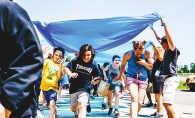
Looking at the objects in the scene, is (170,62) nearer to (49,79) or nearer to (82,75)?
(82,75)

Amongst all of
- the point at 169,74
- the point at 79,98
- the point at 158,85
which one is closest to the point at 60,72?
the point at 79,98

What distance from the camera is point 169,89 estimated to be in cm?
574

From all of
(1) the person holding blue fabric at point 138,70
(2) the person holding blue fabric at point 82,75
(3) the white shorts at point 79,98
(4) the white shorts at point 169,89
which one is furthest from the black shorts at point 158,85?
(3) the white shorts at point 79,98

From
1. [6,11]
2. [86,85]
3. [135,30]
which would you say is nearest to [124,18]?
[135,30]

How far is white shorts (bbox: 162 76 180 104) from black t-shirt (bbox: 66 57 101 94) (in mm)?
1441

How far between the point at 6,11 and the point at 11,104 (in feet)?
1.51

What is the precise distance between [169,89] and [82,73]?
5.82 ft

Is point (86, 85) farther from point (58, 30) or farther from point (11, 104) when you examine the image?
point (11, 104)

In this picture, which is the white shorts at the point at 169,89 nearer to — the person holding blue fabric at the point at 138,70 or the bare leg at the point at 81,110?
the person holding blue fabric at the point at 138,70

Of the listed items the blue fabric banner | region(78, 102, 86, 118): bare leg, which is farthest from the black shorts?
region(78, 102, 86, 118): bare leg

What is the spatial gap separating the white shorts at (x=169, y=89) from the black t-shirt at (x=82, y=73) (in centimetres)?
144

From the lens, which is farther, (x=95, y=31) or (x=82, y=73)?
Answer: (x=95, y=31)

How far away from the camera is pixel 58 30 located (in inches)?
309

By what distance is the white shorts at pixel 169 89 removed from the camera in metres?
5.65
